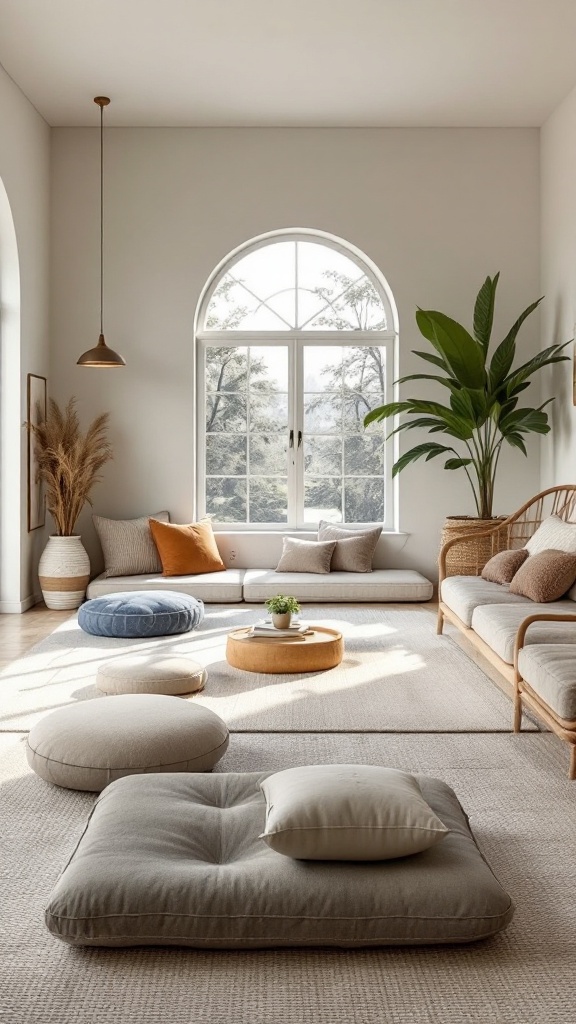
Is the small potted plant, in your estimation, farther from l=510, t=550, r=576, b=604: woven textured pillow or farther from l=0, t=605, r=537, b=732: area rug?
l=510, t=550, r=576, b=604: woven textured pillow

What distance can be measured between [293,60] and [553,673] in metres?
4.48

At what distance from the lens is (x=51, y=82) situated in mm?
6434

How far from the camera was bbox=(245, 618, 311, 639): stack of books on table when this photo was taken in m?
4.94

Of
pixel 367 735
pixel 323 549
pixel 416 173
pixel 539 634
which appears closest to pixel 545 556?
pixel 539 634

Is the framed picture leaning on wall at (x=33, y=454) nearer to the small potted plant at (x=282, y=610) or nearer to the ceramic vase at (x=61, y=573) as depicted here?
the ceramic vase at (x=61, y=573)

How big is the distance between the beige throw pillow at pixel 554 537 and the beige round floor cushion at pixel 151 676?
6.99ft

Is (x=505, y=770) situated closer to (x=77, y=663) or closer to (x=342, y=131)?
(x=77, y=663)

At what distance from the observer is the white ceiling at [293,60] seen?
5398mm

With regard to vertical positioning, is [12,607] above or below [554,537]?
below

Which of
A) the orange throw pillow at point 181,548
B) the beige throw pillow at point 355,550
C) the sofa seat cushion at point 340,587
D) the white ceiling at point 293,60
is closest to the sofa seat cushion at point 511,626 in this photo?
the sofa seat cushion at point 340,587

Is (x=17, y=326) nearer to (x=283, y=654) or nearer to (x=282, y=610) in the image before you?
(x=282, y=610)

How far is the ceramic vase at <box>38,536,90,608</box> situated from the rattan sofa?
105 inches

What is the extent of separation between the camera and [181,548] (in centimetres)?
706

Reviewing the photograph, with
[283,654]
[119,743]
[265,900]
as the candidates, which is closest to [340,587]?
[283,654]
